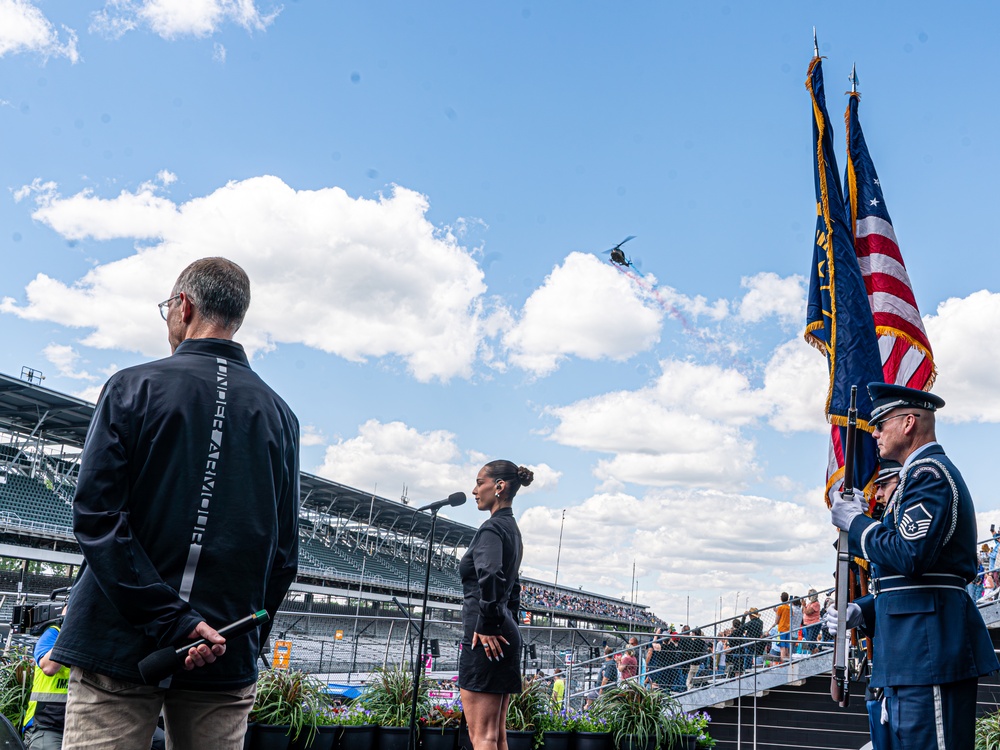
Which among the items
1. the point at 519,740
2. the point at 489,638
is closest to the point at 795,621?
the point at 519,740

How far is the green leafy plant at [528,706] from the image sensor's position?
645 cm

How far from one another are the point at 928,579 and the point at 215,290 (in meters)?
2.89

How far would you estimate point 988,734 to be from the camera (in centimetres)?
596

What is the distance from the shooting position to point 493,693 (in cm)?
466

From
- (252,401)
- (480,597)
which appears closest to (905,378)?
(480,597)

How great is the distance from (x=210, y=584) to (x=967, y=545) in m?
2.85

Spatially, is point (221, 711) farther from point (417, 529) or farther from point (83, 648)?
point (417, 529)

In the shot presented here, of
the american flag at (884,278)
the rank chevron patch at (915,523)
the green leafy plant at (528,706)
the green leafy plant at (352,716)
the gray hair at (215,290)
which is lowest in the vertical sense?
the green leafy plant at (352,716)

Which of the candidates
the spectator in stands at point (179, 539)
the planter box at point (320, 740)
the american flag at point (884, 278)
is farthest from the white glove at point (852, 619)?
the planter box at point (320, 740)

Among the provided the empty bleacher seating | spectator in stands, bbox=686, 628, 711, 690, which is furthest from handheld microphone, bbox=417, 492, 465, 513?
the empty bleacher seating

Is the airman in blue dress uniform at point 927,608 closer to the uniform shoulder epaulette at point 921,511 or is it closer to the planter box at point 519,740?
the uniform shoulder epaulette at point 921,511

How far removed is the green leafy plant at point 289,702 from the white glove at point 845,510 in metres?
4.15

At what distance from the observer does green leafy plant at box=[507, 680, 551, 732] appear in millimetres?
6449

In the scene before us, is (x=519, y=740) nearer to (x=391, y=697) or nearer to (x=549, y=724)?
(x=549, y=724)
